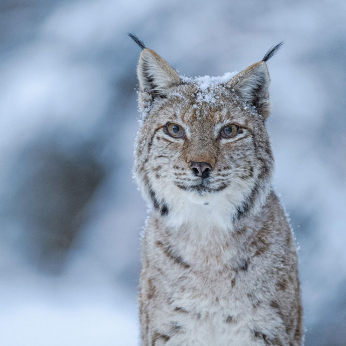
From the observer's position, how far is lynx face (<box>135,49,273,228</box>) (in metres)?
2.65

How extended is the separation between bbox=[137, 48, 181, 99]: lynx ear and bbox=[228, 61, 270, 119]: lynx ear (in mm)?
386

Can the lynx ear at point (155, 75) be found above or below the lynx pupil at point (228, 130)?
above

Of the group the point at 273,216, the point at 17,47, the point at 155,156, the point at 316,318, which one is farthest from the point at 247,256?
the point at 17,47

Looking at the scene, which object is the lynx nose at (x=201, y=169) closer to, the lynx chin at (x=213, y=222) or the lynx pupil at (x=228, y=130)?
the lynx chin at (x=213, y=222)

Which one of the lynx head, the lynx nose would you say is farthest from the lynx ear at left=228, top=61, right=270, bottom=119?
the lynx nose

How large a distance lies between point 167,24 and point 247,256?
5.63 metres

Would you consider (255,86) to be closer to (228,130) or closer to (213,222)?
(228,130)

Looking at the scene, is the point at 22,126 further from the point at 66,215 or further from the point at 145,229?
the point at 145,229

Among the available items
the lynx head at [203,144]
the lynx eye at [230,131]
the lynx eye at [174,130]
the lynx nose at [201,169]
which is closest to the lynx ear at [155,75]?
the lynx head at [203,144]

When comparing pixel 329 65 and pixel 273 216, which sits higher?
pixel 329 65

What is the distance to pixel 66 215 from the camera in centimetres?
681

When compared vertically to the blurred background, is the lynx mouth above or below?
below

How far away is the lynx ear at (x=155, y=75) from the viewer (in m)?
2.99

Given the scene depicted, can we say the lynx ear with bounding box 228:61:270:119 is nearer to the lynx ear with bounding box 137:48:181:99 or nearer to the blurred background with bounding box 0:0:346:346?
A: the lynx ear with bounding box 137:48:181:99
